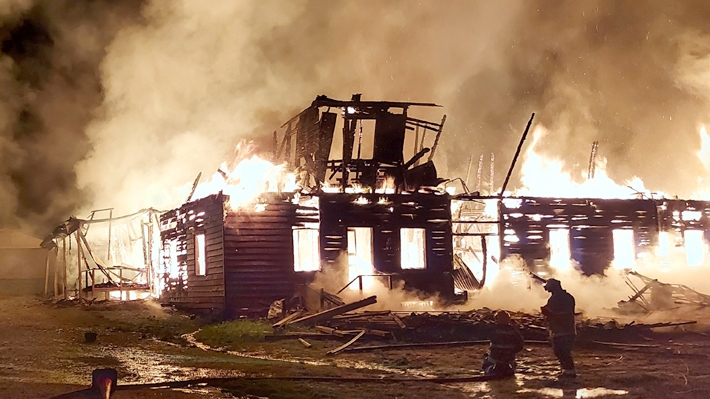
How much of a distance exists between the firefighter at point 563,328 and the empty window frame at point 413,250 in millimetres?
10103

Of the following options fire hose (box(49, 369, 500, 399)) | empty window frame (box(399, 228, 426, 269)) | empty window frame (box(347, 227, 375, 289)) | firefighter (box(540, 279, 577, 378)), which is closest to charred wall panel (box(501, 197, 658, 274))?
empty window frame (box(399, 228, 426, 269))

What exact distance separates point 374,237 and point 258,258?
4065 mm

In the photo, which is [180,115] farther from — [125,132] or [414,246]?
[414,246]

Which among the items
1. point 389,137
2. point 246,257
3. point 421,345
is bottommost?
point 421,345

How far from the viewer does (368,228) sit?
20766 millimetres

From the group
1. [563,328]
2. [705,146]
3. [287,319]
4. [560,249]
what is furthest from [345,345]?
[705,146]

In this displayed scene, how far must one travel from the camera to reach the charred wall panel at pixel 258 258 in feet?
63.1

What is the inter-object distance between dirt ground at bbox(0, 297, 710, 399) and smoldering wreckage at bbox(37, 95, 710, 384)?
2024 millimetres

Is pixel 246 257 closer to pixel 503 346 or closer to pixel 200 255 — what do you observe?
pixel 200 255

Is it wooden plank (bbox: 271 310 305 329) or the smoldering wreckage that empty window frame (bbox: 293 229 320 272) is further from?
wooden plank (bbox: 271 310 305 329)

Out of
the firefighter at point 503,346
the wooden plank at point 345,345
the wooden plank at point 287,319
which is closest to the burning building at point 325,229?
the wooden plank at point 287,319

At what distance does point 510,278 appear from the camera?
874 inches

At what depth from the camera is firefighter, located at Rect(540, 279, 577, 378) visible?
424 inches

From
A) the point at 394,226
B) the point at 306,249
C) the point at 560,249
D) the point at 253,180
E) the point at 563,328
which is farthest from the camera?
the point at 560,249
